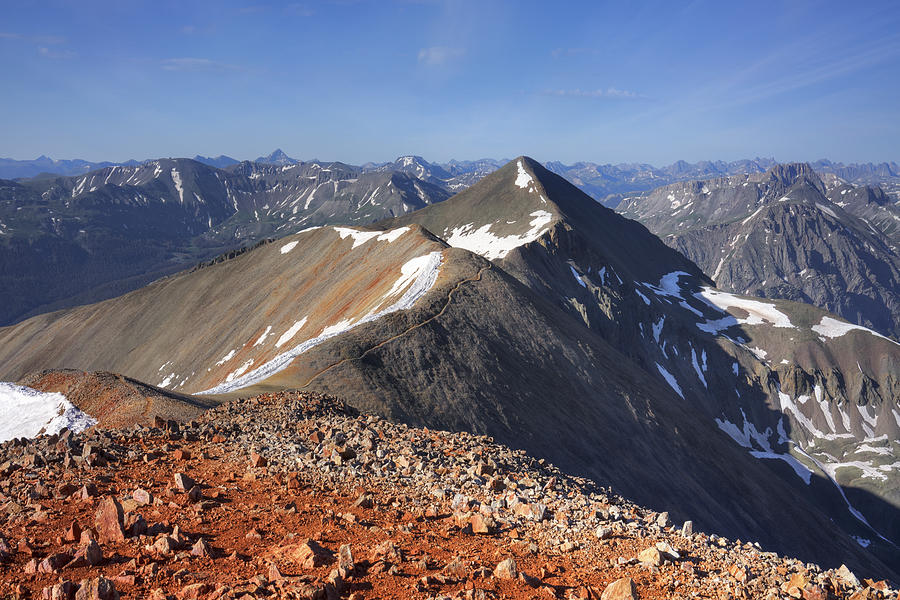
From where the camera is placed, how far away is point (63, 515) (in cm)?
1043

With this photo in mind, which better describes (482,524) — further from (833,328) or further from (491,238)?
(833,328)

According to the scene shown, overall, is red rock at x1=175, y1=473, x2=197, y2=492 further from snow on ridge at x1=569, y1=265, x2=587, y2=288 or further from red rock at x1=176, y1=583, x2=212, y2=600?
snow on ridge at x1=569, y1=265, x2=587, y2=288

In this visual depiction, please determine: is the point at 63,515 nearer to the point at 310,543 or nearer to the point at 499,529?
the point at 310,543

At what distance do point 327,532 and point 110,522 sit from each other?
421cm

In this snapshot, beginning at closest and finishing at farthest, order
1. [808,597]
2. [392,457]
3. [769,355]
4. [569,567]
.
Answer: [808,597] < [569,567] < [392,457] < [769,355]

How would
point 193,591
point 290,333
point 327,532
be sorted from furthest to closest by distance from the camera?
point 290,333 → point 327,532 → point 193,591

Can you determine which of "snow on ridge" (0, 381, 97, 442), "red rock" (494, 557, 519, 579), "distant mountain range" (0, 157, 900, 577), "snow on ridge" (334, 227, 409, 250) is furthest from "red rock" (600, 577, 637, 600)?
"snow on ridge" (334, 227, 409, 250)

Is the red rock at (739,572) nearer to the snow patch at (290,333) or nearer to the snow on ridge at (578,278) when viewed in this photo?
the snow patch at (290,333)

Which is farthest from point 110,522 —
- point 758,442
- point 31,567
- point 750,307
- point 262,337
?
point 750,307

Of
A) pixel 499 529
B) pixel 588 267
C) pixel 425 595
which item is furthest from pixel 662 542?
pixel 588 267

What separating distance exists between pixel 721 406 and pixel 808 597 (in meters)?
117

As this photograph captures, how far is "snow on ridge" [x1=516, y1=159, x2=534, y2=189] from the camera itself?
6717 inches

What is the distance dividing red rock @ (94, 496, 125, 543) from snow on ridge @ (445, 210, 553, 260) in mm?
101514

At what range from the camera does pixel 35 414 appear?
2644 centimetres
